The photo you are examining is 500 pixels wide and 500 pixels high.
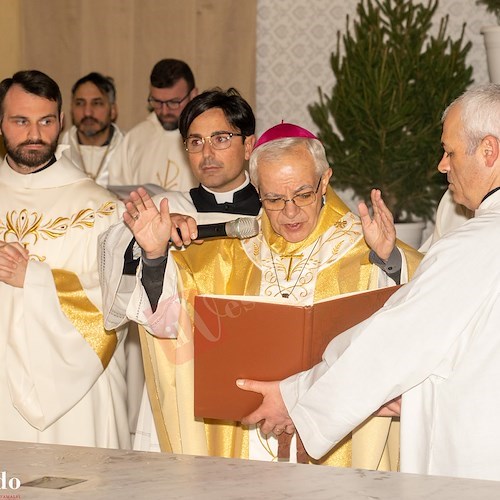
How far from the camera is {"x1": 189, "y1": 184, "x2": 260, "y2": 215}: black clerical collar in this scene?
4.79 metres

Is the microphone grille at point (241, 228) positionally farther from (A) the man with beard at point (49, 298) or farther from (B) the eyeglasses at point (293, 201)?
(A) the man with beard at point (49, 298)

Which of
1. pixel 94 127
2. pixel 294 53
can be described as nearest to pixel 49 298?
pixel 94 127

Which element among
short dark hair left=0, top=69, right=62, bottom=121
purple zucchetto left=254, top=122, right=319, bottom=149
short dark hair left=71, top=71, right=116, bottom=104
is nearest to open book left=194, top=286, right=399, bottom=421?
purple zucchetto left=254, top=122, right=319, bottom=149

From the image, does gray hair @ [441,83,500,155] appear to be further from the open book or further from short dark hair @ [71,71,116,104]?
short dark hair @ [71,71,116,104]

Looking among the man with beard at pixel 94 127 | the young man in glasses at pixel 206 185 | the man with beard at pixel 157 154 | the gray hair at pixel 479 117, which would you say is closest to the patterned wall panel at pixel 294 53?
the man with beard at pixel 157 154

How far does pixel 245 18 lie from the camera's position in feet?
30.9

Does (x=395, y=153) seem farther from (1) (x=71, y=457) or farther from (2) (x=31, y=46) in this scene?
(1) (x=71, y=457)

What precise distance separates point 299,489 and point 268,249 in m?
1.78

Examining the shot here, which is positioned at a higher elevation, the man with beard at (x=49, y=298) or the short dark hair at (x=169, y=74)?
the short dark hair at (x=169, y=74)

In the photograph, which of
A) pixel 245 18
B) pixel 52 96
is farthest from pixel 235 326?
pixel 245 18

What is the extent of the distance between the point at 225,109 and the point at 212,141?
15cm

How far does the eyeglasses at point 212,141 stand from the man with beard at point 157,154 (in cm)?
294

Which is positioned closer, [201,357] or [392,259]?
[201,357]

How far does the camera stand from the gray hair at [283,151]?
405cm
